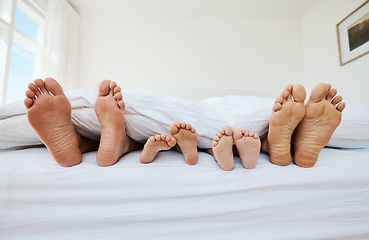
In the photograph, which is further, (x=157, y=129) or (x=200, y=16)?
(x=200, y=16)

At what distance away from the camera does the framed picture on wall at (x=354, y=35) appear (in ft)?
5.55

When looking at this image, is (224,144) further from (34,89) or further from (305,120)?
(34,89)

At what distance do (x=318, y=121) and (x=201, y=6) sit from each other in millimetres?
2334

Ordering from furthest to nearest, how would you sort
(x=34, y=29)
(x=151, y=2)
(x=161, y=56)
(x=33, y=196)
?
(x=161, y=56) < (x=151, y=2) < (x=34, y=29) < (x=33, y=196)

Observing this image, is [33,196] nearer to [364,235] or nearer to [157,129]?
[157,129]

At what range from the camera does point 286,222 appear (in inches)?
19.1

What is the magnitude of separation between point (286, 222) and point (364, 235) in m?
0.20

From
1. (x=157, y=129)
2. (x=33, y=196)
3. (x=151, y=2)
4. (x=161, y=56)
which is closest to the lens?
(x=33, y=196)

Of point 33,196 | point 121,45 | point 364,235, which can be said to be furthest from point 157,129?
point 121,45

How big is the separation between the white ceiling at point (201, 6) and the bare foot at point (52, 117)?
2256 millimetres

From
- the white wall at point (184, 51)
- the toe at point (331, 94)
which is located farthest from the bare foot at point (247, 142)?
the white wall at point (184, 51)

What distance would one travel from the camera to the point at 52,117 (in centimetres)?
51

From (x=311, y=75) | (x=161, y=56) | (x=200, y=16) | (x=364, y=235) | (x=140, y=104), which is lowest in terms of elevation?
(x=364, y=235)

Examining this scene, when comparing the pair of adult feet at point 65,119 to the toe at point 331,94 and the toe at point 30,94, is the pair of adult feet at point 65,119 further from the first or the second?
the toe at point 331,94
